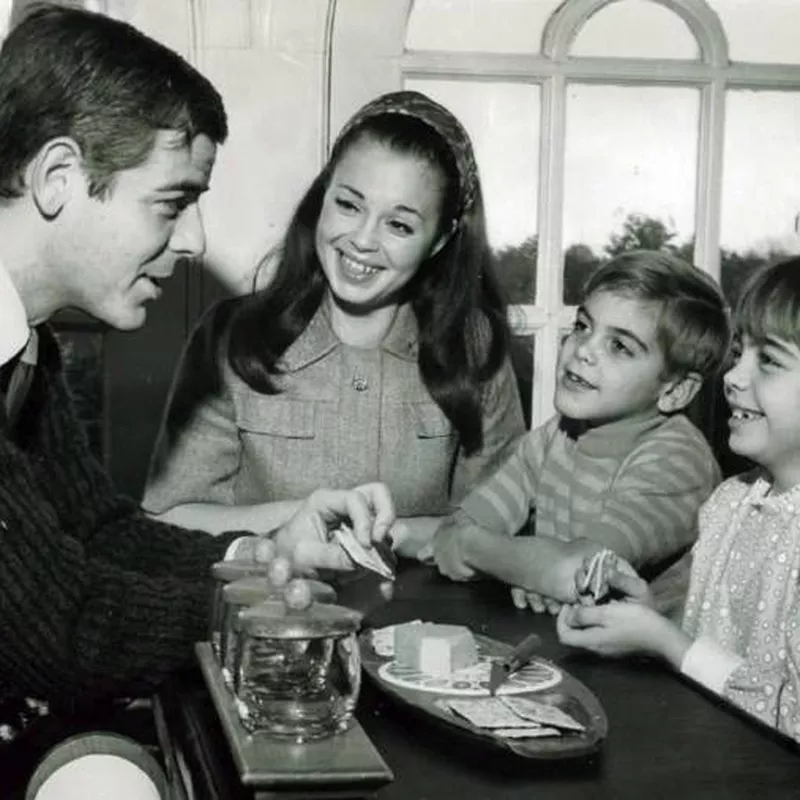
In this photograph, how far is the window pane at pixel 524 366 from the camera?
5.25ft

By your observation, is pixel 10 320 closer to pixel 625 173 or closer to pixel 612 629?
pixel 612 629

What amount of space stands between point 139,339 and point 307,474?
0.26 m

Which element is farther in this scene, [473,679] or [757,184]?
[757,184]

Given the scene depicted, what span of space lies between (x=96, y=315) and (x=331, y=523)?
0.94 ft

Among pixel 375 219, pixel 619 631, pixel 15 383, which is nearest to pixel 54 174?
pixel 15 383

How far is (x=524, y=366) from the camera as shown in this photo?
5.30ft

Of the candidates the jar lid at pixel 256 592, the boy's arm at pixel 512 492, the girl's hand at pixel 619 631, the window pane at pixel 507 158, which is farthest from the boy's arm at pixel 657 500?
the jar lid at pixel 256 592

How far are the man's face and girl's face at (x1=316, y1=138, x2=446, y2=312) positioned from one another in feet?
1.11

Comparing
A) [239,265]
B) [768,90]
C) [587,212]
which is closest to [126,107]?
[239,265]

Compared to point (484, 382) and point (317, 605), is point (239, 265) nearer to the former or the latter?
point (484, 382)

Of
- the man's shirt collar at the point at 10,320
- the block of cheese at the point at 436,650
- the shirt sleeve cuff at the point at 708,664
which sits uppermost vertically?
the man's shirt collar at the point at 10,320

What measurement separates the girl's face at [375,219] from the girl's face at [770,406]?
1.45 ft

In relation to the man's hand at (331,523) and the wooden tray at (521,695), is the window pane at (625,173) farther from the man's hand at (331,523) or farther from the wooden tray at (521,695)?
the wooden tray at (521,695)

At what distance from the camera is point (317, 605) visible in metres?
0.72
